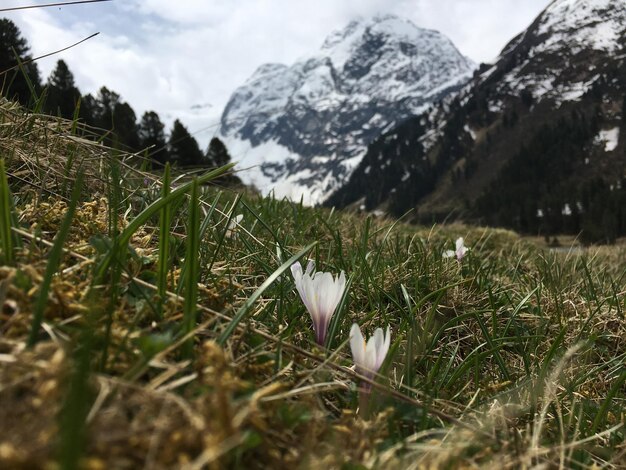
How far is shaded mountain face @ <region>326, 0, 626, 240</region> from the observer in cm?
9519

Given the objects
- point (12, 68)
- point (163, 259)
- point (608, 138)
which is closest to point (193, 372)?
point (163, 259)

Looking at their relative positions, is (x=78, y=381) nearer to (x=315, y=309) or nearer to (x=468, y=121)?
(x=315, y=309)

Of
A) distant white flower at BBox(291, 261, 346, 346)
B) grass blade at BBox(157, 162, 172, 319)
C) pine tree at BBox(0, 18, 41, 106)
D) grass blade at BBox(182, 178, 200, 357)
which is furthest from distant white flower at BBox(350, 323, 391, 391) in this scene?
pine tree at BBox(0, 18, 41, 106)

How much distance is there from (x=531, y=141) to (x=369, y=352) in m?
137

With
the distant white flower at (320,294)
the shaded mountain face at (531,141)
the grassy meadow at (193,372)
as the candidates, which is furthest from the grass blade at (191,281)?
the shaded mountain face at (531,141)

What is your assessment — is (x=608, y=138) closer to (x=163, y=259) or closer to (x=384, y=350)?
(x=384, y=350)

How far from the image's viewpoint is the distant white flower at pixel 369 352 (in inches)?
42.4

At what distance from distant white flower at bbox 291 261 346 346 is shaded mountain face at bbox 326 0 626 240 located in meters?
80.0

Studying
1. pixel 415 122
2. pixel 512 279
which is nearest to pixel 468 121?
pixel 415 122

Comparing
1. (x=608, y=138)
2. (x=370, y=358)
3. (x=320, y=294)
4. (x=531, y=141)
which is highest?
(x=531, y=141)

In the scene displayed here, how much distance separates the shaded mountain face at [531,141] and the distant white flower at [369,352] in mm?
80093

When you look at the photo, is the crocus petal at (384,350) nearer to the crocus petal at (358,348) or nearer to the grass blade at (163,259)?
the crocus petal at (358,348)

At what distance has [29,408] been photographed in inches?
26.3

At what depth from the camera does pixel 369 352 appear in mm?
1106
